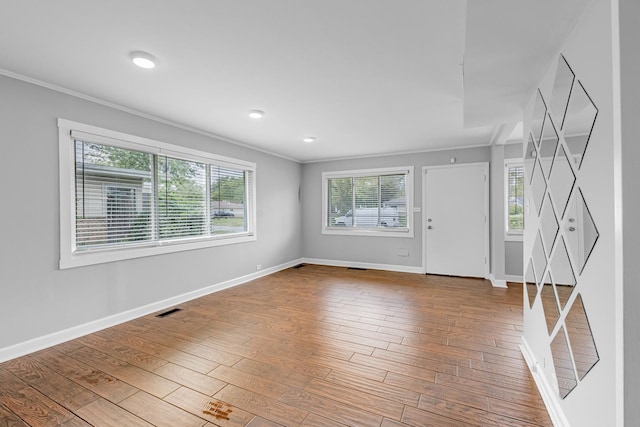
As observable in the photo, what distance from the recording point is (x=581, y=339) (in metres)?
1.36

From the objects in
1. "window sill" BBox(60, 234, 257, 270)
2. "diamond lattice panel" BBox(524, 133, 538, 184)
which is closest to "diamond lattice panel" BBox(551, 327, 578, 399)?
"diamond lattice panel" BBox(524, 133, 538, 184)

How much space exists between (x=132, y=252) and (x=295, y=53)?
2.79 metres

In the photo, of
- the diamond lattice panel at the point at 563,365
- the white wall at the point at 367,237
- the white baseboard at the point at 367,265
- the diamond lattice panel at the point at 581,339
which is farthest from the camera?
the white baseboard at the point at 367,265

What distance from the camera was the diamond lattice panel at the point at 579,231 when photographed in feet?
4.17

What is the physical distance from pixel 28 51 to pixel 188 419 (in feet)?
8.97

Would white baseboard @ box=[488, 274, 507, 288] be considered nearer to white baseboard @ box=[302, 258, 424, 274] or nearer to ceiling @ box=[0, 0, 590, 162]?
white baseboard @ box=[302, 258, 424, 274]

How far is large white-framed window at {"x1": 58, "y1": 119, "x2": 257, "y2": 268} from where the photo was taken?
9.21ft

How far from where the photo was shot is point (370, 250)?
595 cm

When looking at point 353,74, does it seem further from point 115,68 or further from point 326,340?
point 326,340

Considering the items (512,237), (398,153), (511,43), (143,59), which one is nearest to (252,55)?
(143,59)

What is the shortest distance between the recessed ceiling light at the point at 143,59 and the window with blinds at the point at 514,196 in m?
5.32

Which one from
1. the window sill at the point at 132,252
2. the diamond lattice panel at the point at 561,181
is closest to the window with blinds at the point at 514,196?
the diamond lattice panel at the point at 561,181

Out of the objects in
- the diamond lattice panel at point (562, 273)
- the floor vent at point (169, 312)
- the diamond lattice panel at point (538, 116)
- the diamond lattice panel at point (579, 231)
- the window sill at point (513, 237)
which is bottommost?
the floor vent at point (169, 312)

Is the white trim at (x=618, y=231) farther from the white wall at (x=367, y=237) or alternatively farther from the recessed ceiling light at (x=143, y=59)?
the white wall at (x=367, y=237)
